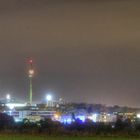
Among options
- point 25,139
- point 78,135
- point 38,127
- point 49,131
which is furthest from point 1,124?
point 25,139

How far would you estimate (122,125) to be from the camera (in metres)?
51.8

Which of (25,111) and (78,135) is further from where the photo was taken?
(25,111)

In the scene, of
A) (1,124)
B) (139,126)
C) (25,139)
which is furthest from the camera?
(1,124)

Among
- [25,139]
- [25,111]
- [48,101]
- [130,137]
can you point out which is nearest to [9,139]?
[25,139]

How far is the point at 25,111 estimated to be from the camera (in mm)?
144125

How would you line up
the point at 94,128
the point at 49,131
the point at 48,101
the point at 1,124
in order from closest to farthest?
the point at 49,131, the point at 94,128, the point at 1,124, the point at 48,101

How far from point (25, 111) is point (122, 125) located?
94158 mm

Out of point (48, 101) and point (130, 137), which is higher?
point (48, 101)

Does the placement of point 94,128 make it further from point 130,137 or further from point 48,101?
point 48,101

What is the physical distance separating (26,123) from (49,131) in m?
8.13

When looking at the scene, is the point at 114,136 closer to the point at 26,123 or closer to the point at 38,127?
the point at 38,127

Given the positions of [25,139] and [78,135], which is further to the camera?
[78,135]

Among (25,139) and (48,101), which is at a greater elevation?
(48,101)

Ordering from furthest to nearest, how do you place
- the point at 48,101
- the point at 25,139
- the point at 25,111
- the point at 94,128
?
the point at 48,101, the point at 25,111, the point at 94,128, the point at 25,139
